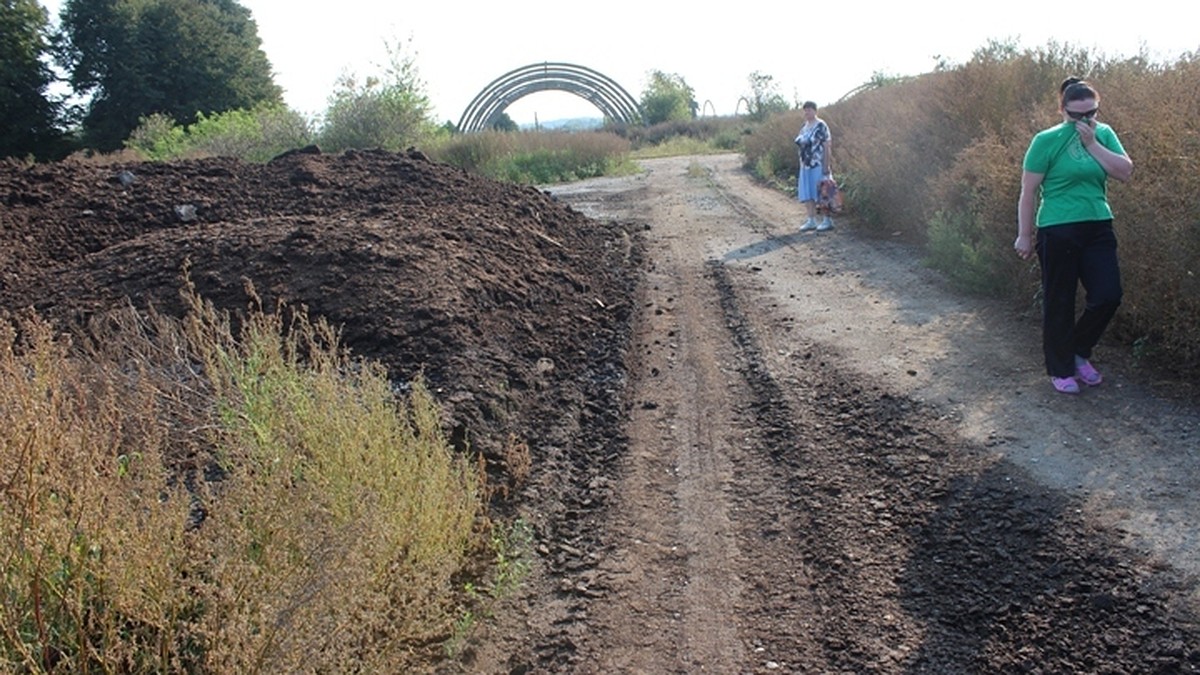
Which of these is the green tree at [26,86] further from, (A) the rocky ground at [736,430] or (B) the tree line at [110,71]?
(A) the rocky ground at [736,430]

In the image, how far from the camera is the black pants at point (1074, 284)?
531 centimetres

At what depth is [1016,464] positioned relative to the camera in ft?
15.2

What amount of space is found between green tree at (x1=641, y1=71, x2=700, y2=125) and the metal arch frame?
1728mm

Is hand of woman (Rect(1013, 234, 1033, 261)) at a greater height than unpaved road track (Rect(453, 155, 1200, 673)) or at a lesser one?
greater

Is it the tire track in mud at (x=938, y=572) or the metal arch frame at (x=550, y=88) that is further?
Answer: the metal arch frame at (x=550, y=88)

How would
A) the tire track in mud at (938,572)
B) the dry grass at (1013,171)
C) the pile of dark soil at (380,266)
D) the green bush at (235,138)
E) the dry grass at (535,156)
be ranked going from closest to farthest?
the tire track in mud at (938,572) → the dry grass at (1013,171) → the pile of dark soil at (380,266) → the green bush at (235,138) → the dry grass at (535,156)

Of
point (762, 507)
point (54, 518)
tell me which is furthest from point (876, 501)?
point (54, 518)

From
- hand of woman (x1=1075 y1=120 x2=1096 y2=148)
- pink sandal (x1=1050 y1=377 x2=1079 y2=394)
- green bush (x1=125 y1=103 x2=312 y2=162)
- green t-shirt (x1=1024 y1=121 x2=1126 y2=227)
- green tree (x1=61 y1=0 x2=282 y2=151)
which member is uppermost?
green tree (x1=61 y1=0 x2=282 y2=151)

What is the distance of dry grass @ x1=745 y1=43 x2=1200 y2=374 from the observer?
18.3 feet

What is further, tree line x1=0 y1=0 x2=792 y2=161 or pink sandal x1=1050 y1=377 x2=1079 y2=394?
tree line x1=0 y1=0 x2=792 y2=161

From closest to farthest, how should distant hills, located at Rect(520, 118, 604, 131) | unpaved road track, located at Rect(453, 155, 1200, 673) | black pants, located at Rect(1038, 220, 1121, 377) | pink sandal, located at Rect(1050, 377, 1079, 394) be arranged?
unpaved road track, located at Rect(453, 155, 1200, 673) < black pants, located at Rect(1038, 220, 1121, 377) < pink sandal, located at Rect(1050, 377, 1079, 394) < distant hills, located at Rect(520, 118, 604, 131)

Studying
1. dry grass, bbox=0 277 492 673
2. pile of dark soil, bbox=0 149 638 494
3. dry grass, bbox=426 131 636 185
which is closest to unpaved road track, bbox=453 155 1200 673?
dry grass, bbox=0 277 492 673

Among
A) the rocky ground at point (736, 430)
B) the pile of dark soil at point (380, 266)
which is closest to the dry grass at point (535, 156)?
the pile of dark soil at point (380, 266)

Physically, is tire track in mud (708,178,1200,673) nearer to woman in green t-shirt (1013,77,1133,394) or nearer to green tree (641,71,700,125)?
woman in green t-shirt (1013,77,1133,394)
